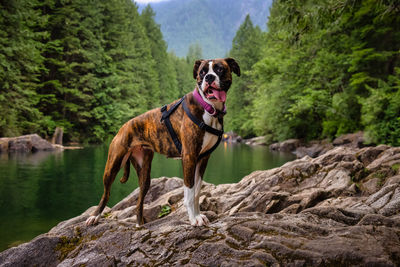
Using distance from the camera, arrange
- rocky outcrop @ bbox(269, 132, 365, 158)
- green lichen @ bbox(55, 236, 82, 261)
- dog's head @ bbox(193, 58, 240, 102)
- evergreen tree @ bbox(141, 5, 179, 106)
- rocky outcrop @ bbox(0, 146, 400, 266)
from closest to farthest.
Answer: rocky outcrop @ bbox(0, 146, 400, 266), dog's head @ bbox(193, 58, 240, 102), green lichen @ bbox(55, 236, 82, 261), rocky outcrop @ bbox(269, 132, 365, 158), evergreen tree @ bbox(141, 5, 179, 106)

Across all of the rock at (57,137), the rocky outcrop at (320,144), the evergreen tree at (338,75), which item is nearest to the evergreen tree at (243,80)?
the evergreen tree at (338,75)

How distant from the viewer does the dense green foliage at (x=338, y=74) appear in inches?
439

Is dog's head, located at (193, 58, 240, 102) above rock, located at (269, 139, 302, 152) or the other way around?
above

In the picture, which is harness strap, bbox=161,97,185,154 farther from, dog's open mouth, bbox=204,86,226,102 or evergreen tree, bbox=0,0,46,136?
evergreen tree, bbox=0,0,46,136

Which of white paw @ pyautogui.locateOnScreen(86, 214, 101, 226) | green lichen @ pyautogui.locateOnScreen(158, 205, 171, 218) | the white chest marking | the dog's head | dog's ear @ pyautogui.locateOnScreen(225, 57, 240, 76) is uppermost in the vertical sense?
dog's ear @ pyautogui.locateOnScreen(225, 57, 240, 76)

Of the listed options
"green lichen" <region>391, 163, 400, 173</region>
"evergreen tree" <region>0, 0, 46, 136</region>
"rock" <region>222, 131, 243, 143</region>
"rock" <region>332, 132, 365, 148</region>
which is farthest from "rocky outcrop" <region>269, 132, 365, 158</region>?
"evergreen tree" <region>0, 0, 46, 136</region>

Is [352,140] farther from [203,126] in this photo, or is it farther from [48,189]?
[203,126]

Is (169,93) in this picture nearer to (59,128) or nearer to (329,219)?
(59,128)

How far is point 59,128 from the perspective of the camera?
22016mm

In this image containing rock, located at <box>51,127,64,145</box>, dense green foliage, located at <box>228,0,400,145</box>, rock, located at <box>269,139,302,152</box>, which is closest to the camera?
dense green foliage, located at <box>228,0,400,145</box>

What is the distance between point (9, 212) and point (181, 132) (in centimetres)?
647

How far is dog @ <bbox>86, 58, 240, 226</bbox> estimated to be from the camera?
279 cm

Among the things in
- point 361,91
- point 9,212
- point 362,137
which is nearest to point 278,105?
point 361,91

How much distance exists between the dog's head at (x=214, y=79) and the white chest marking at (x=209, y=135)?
194 mm
